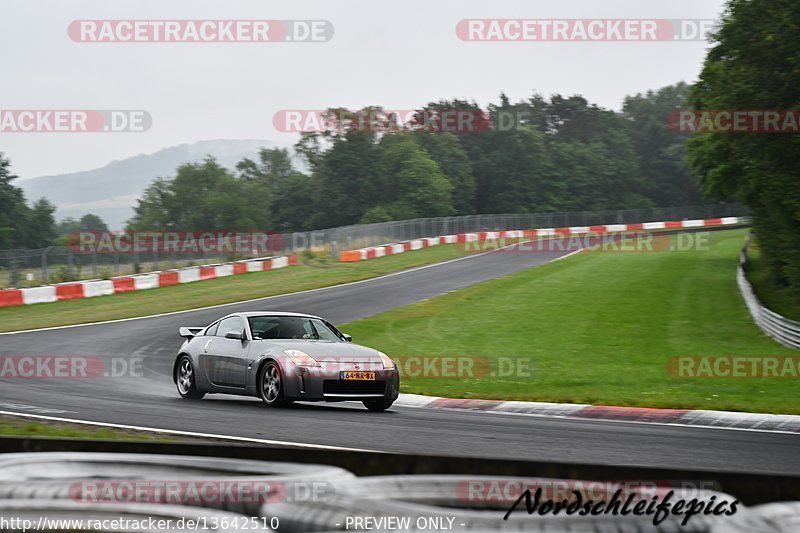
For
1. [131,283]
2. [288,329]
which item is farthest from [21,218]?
[288,329]

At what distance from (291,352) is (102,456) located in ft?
20.9

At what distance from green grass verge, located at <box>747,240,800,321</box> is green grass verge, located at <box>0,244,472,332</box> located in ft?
51.1

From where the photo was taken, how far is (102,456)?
20.3 feet

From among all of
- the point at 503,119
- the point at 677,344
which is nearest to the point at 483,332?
the point at 677,344

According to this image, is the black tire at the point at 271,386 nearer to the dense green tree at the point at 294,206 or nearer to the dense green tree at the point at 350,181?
the dense green tree at the point at 350,181

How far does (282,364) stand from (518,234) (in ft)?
204

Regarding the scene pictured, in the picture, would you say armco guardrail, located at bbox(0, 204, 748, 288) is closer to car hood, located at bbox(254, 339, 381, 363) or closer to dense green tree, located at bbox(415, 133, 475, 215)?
dense green tree, located at bbox(415, 133, 475, 215)

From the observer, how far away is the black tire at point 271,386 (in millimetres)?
12555

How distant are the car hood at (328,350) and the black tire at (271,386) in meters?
0.28

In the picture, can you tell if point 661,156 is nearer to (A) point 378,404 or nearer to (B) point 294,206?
(B) point 294,206
